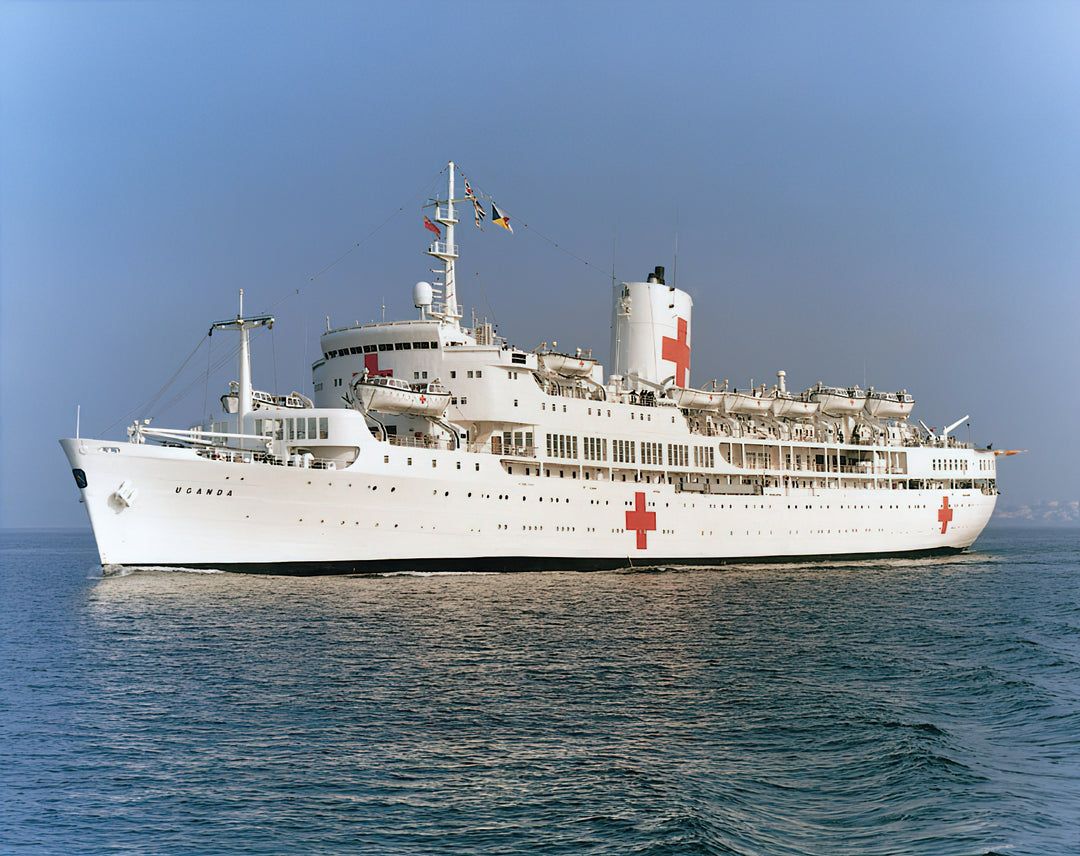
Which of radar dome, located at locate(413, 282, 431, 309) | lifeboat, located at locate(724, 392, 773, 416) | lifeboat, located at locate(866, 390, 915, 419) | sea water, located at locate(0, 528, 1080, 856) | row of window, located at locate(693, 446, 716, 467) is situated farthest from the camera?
lifeboat, located at locate(866, 390, 915, 419)

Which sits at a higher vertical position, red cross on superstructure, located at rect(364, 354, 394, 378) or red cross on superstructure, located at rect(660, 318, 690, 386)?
red cross on superstructure, located at rect(660, 318, 690, 386)

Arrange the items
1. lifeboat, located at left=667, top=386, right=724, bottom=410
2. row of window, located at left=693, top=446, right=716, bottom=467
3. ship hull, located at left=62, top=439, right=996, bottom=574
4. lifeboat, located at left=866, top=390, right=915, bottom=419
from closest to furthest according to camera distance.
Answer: ship hull, located at left=62, top=439, right=996, bottom=574 < row of window, located at left=693, top=446, right=716, bottom=467 < lifeboat, located at left=667, top=386, right=724, bottom=410 < lifeboat, located at left=866, top=390, right=915, bottom=419

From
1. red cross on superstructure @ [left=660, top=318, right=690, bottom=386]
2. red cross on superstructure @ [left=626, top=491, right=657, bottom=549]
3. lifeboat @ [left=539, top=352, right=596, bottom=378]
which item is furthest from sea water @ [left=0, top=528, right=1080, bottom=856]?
red cross on superstructure @ [left=660, top=318, right=690, bottom=386]

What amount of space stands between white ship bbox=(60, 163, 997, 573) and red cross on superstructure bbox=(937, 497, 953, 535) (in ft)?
0.43

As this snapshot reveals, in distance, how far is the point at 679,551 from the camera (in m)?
32.1

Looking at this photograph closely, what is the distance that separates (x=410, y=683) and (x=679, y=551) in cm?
1968

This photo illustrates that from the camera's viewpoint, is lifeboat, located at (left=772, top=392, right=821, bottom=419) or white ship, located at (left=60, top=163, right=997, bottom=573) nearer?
white ship, located at (left=60, top=163, right=997, bottom=573)

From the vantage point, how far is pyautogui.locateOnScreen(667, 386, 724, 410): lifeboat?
3456 centimetres

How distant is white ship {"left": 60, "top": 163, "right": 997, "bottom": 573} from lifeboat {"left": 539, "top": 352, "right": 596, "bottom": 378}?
0.13 metres

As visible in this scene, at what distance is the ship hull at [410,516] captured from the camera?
22.7m

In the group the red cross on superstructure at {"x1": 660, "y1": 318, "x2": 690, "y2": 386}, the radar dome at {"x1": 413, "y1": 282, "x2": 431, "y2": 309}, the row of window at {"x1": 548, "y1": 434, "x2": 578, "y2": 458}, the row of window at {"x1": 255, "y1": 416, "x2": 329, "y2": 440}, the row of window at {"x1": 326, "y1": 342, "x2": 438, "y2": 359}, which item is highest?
the radar dome at {"x1": 413, "y1": 282, "x2": 431, "y2": 309}

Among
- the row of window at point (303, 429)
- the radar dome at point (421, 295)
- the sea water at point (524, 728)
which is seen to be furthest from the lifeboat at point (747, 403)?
the row of window at point (303, 429)

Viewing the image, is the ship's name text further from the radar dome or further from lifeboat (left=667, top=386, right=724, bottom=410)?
lifeboat (left=667, top=386, right=724, bottom=410)

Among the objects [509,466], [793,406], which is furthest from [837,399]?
[509,466]
